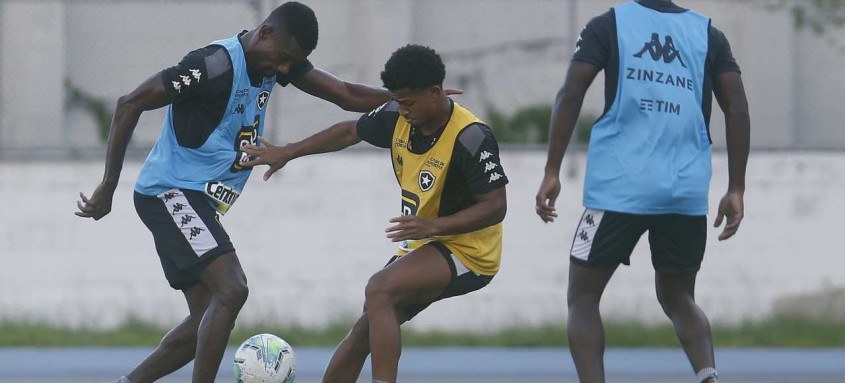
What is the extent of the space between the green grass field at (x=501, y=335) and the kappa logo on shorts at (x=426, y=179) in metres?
4.82

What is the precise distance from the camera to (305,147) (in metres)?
6.17

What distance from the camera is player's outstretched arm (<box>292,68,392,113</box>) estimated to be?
6750mm

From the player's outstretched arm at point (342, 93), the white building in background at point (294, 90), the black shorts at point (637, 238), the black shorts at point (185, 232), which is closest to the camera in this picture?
the black shorts at point (637, 238)

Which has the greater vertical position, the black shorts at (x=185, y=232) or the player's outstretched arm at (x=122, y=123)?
the player's outstretched arm at (x=122, y=123)

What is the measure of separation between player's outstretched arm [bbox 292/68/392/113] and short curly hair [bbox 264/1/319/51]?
1.80 ft

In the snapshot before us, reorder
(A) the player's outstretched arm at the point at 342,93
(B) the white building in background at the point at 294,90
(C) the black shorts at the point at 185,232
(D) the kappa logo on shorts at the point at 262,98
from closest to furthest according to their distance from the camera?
(C) the black shorts at the point at 185,232 → (D) the kappa logo on shorts at the point at 262,98 → (A) the player's outstretched arm at the point at 342,93 → (B) the white building in background at the point at 294,90

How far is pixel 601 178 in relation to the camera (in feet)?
18.8

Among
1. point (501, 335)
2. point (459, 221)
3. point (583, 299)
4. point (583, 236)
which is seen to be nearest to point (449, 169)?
point (459, 221)

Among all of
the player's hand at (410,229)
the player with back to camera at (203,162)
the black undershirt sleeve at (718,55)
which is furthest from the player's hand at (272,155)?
the black undershirt sleeve at (718,55)

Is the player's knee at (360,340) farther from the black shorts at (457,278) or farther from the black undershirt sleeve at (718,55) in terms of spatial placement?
the black undershirt sleeve at (718,55)

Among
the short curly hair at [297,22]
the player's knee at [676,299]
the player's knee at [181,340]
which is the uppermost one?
the short curly hair at [297,22]

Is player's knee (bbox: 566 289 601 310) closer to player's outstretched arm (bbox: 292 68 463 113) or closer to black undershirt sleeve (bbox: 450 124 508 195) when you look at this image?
black undershirt sleeve (bbox: 450 124 508 195)

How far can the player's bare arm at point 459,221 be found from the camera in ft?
18.5

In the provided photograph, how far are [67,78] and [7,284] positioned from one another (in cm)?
195
